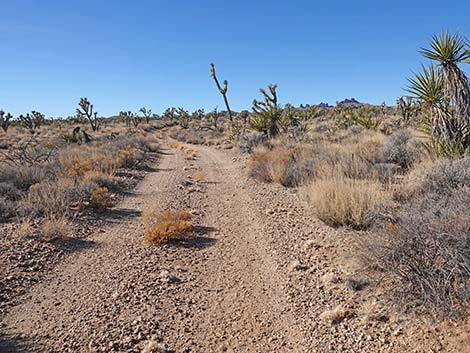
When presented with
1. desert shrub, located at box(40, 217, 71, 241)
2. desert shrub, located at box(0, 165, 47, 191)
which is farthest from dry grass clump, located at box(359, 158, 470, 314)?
desert shrub, located at box(0, 165, 47, 191)

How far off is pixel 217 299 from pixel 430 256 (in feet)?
8.34

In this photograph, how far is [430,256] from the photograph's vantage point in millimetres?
3641

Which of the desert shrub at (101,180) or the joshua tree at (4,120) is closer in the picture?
the desert shrub at (101,180)

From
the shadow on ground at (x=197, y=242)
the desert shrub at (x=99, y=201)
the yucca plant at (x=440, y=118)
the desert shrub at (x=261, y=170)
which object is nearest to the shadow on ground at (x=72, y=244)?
the shadow on ground at (x=197, y=242)

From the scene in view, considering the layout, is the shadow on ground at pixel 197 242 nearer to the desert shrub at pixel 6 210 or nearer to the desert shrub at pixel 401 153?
the desert shrub at pixel 6 210

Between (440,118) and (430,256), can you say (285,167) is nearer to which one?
(440,118)

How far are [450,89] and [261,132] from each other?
40.1 ft

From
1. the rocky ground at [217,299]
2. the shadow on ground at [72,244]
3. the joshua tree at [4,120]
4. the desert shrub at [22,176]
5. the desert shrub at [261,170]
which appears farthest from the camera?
the joshua tree at [4,120]

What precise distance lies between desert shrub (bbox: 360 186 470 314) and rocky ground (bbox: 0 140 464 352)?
0.29 metres

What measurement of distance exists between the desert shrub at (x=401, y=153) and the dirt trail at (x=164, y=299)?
17.2ft

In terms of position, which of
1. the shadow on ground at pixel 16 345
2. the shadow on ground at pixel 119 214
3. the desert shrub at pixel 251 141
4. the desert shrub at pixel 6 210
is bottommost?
the shadow on ground at pixel 16 345

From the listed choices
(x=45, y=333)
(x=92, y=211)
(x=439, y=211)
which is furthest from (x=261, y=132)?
(x=45, y=333)

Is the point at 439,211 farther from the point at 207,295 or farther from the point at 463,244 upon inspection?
the point at 207,295

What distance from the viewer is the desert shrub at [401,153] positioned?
32.2ft
